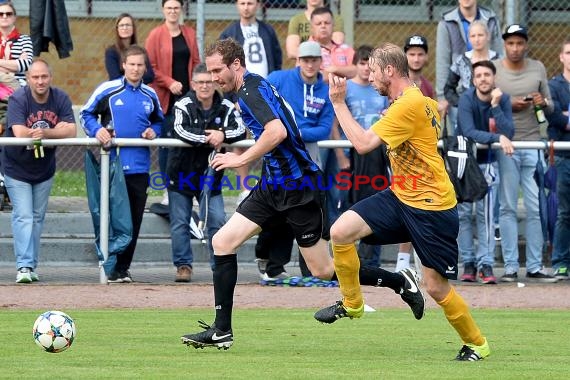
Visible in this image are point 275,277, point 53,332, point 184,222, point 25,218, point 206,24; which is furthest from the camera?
point 206,24

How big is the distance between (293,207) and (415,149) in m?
1.25

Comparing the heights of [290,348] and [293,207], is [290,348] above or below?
below

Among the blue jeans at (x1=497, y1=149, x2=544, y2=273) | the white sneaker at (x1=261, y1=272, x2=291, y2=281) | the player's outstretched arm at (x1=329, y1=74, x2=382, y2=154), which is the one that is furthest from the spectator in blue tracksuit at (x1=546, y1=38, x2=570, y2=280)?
the player's outstretched arm at (x1=329, y1=74, x2=382, y2=154)

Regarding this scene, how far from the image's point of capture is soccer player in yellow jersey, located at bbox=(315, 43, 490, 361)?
8344mm

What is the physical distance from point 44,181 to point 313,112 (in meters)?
2.92

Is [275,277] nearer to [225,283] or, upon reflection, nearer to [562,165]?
[562,165]

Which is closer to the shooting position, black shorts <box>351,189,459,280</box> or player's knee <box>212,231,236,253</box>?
black shorts <box>351,189,459,280</box>

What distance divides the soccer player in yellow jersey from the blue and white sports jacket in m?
4.92

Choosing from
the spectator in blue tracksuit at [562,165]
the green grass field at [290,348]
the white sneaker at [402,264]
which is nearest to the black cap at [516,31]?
the spectator in blue tracksuit at [562,165]

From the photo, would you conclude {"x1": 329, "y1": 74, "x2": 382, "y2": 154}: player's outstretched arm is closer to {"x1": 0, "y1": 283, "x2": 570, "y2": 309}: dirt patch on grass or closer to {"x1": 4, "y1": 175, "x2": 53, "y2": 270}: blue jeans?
{"x1": 0, "y1": 283, "x2": 570, "y2": 309}: dirt patch on grass

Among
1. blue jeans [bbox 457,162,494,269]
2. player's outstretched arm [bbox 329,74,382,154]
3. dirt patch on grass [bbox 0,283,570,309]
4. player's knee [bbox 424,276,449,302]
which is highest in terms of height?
player's outstretched arm [bbox 329,74,382,154]

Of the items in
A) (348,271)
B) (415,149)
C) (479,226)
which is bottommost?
(479,226)

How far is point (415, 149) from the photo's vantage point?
8477 millimetres

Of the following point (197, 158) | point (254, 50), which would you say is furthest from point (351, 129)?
point (254, 50)
